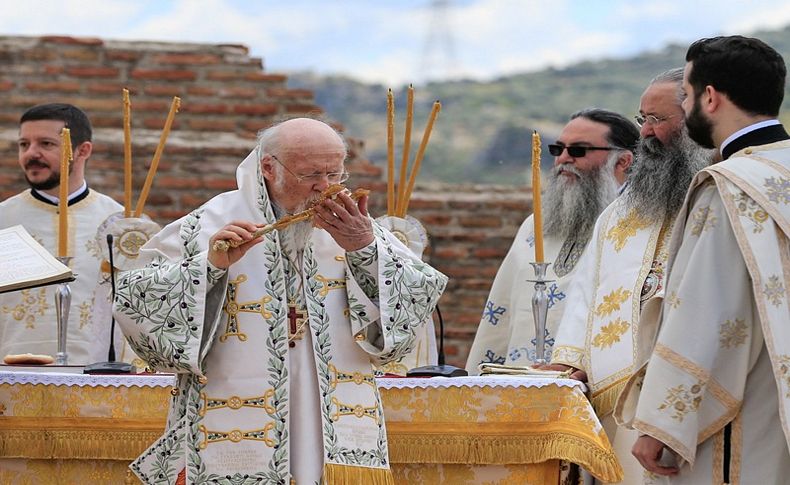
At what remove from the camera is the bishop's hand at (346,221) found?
462cm

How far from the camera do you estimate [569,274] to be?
22.0ft

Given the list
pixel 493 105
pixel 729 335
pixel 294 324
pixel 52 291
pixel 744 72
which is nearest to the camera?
pixel 729 335

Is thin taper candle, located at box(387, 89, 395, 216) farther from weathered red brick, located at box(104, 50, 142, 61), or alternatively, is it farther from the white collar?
weathered red brick, located at box(104, 50, 142, 61)

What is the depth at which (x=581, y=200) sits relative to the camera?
6.83m

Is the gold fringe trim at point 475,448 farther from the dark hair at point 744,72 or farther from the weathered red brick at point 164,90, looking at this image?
the weathered red brick at point 164,90

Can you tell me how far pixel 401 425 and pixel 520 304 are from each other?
164 cm

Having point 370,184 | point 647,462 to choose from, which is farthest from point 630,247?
point 370,184

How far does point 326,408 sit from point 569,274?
2.27m

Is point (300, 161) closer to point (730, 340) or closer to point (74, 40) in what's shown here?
point (730, 340)

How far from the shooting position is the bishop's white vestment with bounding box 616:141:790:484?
4203mm

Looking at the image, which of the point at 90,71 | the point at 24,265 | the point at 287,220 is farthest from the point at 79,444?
the point at 90,71

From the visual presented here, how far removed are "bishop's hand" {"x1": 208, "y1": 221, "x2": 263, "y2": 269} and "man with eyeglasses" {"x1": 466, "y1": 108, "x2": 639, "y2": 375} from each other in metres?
2.39

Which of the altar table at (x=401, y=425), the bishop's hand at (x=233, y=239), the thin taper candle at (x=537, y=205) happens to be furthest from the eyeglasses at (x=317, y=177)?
the thin taper candle at (x=537, y=205)

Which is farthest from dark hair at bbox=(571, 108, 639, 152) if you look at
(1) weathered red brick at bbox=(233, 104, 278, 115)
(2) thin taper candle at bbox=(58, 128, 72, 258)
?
(1) weathered red brick at bbox=(233, 104, 278, 115)
